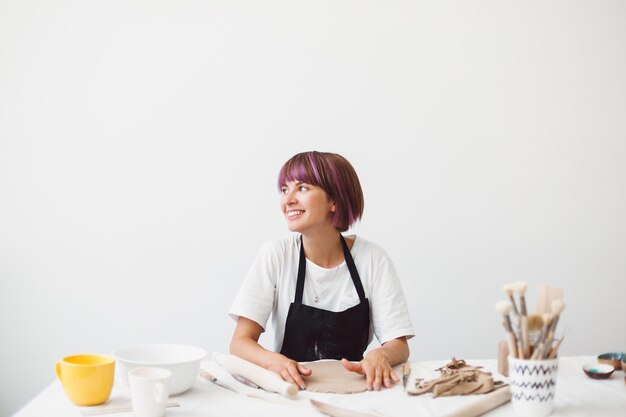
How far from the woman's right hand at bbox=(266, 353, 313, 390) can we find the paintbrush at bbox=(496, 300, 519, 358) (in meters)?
0.47

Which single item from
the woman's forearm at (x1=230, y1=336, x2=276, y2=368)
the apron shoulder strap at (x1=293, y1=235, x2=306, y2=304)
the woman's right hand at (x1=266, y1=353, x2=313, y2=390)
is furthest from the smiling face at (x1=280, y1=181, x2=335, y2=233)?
the woman's right hand at (x1=266, y1=353, x2=313, y2=390)

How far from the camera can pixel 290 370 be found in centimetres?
156

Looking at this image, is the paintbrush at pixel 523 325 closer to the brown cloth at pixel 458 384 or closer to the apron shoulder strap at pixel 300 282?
the brown cloth at pixel 458 384

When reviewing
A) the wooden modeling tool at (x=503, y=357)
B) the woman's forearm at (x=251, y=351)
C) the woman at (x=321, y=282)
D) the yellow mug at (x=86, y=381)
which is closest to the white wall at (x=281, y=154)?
the woman at (x=321, y=282)

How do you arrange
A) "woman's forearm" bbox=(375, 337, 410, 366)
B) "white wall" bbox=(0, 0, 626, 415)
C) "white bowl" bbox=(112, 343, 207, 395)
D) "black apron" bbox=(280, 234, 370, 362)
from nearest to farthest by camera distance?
"white bowl" bbox=(112, 343, 207, 395)
"woman's forearm" bbox=(375, 337, 410, 366)
"black apron" bbox=(280, 234, 370, 362)
"white wall" bbox=(0, 0, 626, 415)

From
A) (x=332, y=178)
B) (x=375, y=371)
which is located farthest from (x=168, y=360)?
(x=332, y=178)

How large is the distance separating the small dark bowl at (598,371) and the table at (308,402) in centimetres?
3

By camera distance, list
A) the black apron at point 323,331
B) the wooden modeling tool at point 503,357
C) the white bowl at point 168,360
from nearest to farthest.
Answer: the white bowl at point 168,360 < the wooden modeling tool at point 503,357 < the black apron at point 323,331

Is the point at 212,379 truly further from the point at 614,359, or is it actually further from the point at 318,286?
the point at 614,359

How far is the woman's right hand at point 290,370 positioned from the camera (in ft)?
5.04

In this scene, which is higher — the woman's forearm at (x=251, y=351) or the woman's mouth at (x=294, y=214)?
the woman's mouth at (x=294, y=214)

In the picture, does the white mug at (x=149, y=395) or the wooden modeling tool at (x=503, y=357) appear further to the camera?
the wooden modeling tool at (x=503, y=357)

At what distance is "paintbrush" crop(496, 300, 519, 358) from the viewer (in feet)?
4.16

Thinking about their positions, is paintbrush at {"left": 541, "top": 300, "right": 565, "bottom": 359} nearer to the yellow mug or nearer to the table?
the table
